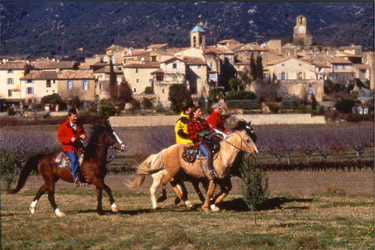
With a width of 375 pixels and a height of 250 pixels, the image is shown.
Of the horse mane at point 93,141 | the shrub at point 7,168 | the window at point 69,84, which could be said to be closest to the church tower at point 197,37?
the window at point 69,84

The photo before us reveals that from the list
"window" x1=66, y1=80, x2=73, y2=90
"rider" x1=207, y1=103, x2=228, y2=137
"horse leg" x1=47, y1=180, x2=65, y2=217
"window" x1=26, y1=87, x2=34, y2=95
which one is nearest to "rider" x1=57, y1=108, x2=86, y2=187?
"horse leg" x1=47, y1=180, x2=65, y2=217

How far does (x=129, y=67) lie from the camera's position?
102000 mm

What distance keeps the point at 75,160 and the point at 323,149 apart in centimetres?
3952

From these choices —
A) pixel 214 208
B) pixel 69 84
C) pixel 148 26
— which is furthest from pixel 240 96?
pixel 148 26

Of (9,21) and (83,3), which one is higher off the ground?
(83,3)

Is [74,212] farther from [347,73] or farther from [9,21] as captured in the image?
[347,73]

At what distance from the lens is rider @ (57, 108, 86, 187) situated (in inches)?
524

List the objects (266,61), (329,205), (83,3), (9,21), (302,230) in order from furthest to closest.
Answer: (83,3)
(266,61)
(9,21)
(329,205)
(302,230)

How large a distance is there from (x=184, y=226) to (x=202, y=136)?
3013mm

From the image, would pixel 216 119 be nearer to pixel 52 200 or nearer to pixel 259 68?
pixel 52 200

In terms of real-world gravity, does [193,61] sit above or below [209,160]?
above

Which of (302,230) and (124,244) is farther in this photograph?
(302,230)

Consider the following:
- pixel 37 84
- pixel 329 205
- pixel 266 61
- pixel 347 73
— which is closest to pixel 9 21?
pixel 37 84

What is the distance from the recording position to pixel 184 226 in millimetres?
12961
